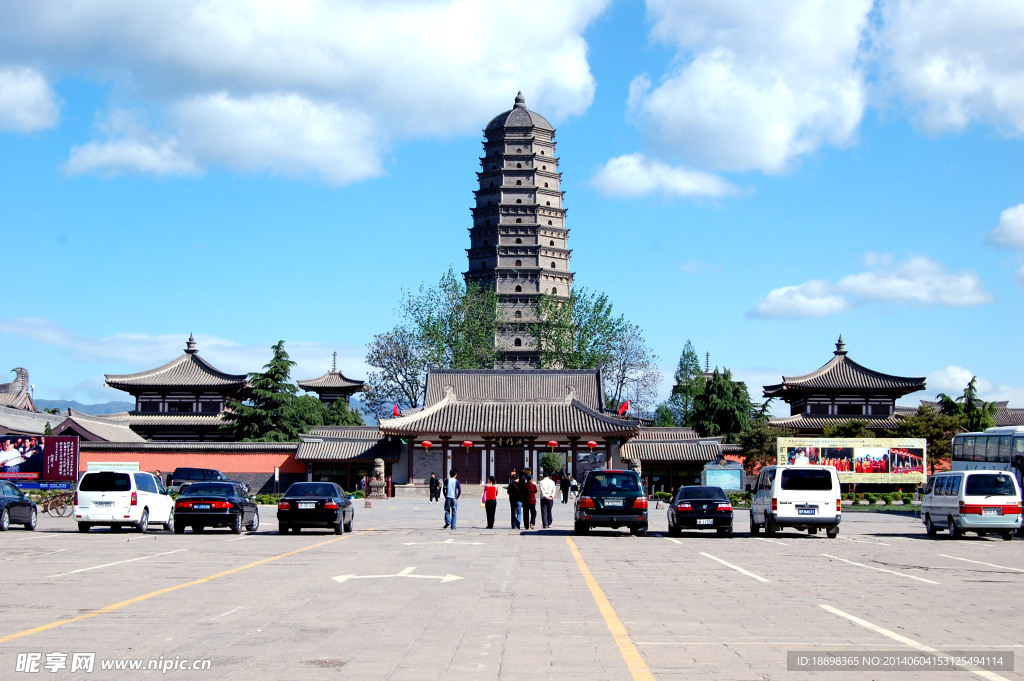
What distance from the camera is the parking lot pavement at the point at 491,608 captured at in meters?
8.53

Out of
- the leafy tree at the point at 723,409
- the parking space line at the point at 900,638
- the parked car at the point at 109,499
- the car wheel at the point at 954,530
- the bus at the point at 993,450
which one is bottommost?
the car wheel at the point at 954,530

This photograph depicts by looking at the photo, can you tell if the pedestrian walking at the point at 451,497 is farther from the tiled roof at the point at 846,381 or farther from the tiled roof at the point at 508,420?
the tiled roof at the point at 846,381

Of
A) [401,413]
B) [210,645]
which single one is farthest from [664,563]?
[401,413]

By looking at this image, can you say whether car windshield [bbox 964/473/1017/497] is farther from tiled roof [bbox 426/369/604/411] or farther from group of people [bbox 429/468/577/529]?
tiled roof [bbox 426/369/604/411]

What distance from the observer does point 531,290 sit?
288 ft

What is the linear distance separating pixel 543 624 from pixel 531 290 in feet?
254

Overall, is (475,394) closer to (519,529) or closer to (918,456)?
(918,456)

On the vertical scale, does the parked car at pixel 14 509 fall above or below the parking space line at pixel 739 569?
above

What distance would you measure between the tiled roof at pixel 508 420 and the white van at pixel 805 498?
31193 millimetres

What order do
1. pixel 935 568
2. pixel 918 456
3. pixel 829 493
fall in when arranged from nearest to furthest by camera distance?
pixel 935 568, pixel 829 493, pixel 918 456

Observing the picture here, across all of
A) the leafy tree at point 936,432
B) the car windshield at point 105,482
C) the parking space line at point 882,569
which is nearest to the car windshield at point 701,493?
the parking space line at point 882,569

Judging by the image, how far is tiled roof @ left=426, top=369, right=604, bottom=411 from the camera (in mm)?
69125

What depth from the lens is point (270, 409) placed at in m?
63.4

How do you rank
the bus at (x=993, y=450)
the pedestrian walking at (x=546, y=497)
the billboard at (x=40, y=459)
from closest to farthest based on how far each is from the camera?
the pedestrian walking at (x=546, y=497) → the bus at (x=993, y=450) → the billboard at (x=40, y=459)
